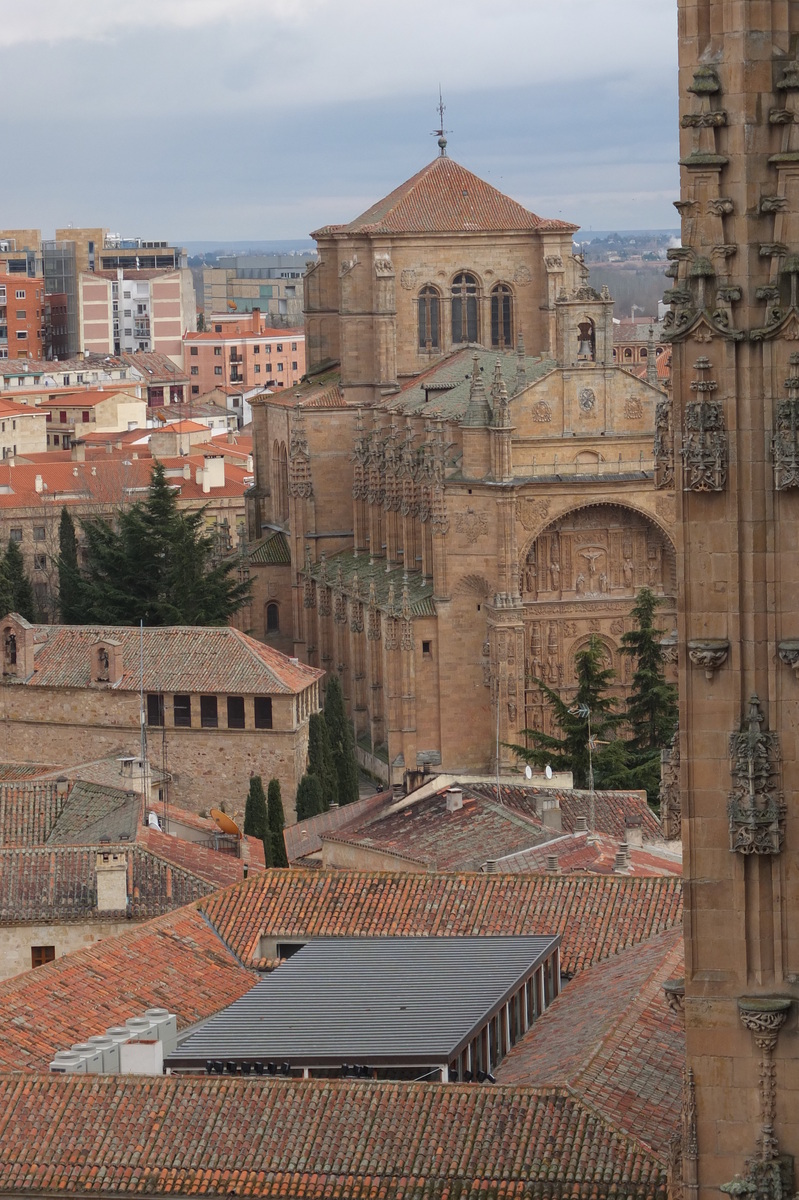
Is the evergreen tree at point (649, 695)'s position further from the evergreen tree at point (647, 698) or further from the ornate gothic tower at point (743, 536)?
the ornate gothic tower at point (743, 536)

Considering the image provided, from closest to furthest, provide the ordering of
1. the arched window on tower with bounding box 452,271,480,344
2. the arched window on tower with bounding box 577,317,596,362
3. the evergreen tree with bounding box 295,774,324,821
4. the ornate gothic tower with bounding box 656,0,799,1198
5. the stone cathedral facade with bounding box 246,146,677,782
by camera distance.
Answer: the ornate gothic tower with bounding box 656,0,799,1198
the evergreen tree with bounding box 295,774,324,821
the stone cathedral facade with bounding box 246,146,677,782
the arched window on tower with bounding box 577,317,596,362
the arched window on tower with bounding box 452,271,480,344

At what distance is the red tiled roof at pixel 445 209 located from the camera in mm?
101562

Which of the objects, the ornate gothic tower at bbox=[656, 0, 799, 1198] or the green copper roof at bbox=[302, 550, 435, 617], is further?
the green copper roof at bbox=[302, 550, 435, 617]

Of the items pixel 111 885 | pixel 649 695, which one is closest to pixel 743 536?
pixel 111 885

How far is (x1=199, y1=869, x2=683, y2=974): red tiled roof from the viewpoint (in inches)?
1549

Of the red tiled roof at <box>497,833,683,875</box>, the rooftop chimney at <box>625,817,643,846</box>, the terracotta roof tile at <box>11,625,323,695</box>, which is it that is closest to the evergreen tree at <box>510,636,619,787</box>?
the terracotta roof tile at <box>11,625,323,695</box>

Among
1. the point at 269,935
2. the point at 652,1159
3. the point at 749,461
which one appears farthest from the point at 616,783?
the point at 749,461

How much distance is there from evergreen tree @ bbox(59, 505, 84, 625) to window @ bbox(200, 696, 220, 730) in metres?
18.4

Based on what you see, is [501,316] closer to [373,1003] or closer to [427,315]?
[427,315]

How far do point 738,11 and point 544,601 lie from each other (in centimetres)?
6038

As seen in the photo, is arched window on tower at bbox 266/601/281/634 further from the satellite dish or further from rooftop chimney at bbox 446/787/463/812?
rooftop chimney at bbox 446/787/463/812

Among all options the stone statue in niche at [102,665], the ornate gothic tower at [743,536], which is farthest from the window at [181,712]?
the ornate gothic tower at [743,536]

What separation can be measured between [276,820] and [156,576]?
2609 centimetres

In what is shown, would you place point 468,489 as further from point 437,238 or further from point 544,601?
point 437,238
